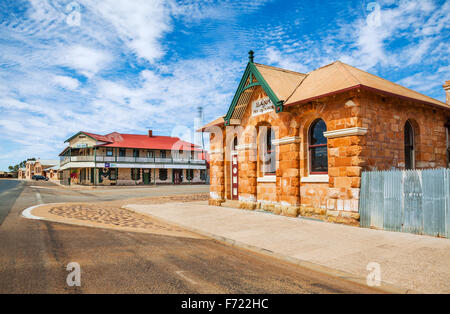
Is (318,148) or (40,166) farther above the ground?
(40,166)

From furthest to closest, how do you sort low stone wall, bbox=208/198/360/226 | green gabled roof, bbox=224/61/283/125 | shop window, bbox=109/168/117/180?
shop window, bbox=109/168/117/180 → green gabled roof, bbox=224/61/283/125 → low stone wall, bbox=208/198/360/226

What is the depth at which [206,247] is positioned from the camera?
7.48 m

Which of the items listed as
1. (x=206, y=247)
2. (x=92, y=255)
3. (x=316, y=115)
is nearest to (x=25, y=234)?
(x=92, y=255)

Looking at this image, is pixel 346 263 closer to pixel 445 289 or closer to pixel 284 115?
pixel 445 289

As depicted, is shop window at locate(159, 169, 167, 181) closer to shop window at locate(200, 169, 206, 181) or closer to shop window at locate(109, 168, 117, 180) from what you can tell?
shop window at locate(200, 169, 206, 181)

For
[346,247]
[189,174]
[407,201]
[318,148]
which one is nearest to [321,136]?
[318,148]

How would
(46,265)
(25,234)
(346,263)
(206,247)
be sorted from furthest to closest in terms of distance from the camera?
(25,234), (206,247), (346,263), (46,265)

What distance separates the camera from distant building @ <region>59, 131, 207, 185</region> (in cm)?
4541

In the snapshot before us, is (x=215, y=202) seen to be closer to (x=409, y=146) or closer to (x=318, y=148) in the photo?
(x=318, y=148)

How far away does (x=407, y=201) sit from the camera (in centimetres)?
875

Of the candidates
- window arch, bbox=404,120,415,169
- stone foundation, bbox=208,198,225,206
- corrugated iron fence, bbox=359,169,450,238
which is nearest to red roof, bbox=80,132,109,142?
stone foundation, bbox=208,198,225,206

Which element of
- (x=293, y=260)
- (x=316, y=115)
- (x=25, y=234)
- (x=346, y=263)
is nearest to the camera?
(x=346, y=263)

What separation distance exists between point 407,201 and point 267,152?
21.8 ft

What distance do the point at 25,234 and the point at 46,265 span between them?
347 cm
